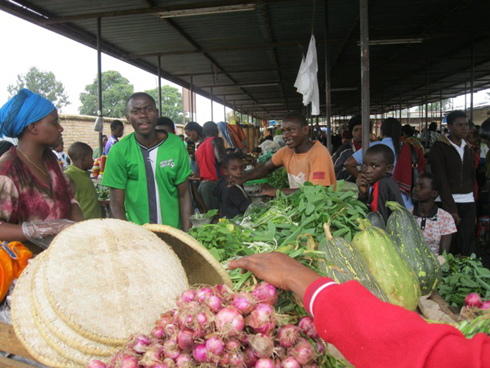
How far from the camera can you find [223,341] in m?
1.00

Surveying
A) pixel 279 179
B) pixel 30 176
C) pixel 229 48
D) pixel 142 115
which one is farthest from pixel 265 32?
pixel 30 176

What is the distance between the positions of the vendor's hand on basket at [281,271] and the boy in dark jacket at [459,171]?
12.7 feet

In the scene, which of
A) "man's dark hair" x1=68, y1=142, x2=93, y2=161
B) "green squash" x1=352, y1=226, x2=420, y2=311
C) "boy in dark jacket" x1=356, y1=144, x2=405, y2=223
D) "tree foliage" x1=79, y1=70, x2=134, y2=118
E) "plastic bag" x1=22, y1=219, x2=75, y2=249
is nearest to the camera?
"green squash" x1=352, y1=226, x2=420, y2=311

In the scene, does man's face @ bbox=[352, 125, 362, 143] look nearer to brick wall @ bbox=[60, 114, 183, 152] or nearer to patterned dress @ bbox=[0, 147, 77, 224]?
patterned dress @ bbox=[0, 147, 77, 224]

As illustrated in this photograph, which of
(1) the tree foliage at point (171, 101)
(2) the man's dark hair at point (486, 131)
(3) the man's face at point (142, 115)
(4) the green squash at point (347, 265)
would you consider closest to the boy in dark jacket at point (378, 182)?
(2) the man's dark hair at point (486, 131)

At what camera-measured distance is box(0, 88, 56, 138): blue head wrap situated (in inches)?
94.3

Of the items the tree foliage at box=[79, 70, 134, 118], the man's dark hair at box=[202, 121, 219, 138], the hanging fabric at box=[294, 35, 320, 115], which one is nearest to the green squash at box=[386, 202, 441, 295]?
the hanging fabric at box=[294, 35, 320, 115]

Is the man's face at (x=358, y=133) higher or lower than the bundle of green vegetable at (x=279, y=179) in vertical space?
higher

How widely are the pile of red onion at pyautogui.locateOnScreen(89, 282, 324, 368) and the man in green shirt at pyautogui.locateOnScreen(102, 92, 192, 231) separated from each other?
214 cm

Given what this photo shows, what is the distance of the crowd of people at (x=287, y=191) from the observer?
2.94 ft

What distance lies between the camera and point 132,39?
31.4 feet

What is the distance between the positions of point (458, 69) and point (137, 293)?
18626 mm

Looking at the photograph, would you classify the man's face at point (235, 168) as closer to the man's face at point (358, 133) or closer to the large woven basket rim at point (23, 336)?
the man's face at point (358, 133)

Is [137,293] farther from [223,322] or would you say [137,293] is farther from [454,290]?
[454,290]
